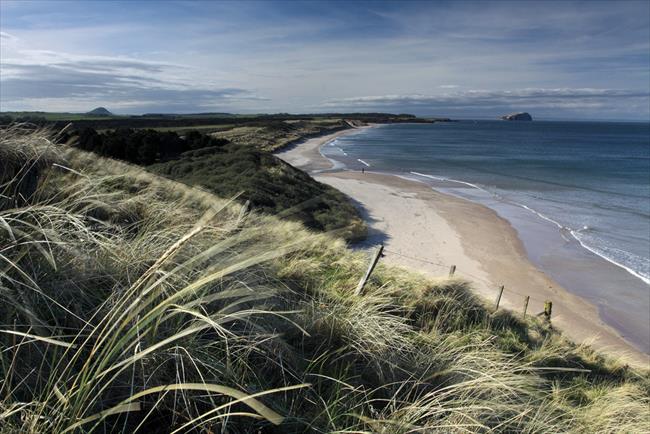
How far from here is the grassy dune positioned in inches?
67.5

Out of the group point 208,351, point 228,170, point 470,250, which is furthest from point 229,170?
point 208,351

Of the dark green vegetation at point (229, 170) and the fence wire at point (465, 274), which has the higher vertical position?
the dark green vegetation at point (229, 170)

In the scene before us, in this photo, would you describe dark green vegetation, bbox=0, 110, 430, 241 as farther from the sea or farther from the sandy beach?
the sea

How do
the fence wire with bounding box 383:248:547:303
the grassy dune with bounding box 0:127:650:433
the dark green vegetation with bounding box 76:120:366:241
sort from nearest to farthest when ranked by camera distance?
1. the grassy dune with bounding box 0:127:650:433
2. the fence wire with bounding box 383:248:547:303
3. the dark green vegetation with bounding box 76:120:366:241

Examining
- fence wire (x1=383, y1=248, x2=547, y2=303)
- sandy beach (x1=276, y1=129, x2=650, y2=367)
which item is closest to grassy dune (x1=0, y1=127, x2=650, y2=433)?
sandy beach (x1=276, y1=129, x2=650, y2=367)

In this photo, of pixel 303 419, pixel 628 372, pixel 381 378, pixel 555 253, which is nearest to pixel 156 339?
pixel 303 419

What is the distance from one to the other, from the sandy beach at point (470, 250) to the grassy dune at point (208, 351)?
168 inches

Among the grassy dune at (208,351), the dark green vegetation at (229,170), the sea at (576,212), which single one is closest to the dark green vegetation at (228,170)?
the dark green vegetation at (229,170)

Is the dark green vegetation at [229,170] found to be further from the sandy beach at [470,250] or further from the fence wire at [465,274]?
the sandy beach at [470,250]

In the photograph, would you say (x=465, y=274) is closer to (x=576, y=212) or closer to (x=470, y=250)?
(x=470, y=250)

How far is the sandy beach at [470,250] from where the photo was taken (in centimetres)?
1137

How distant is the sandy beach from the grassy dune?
14.0ft

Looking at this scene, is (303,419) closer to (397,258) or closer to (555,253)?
(397,258)

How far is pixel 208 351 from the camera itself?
2264mm
